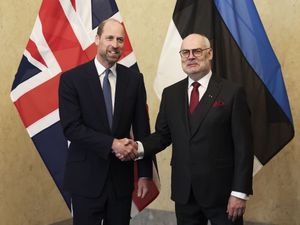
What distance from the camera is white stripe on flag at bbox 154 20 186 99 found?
2946mm

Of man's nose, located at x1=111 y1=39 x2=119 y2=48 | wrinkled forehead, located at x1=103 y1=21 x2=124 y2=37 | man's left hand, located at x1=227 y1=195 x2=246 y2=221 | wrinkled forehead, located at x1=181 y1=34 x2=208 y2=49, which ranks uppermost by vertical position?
wrinkled forehead, located at x1=103 y1=21 x2=124 y2=37

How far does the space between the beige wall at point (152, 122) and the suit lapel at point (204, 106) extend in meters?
1.42

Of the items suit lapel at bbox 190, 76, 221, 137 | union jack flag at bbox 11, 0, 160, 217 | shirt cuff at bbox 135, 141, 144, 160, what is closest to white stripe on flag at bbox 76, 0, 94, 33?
union jack flag at bbox 11, 0, 160, 217

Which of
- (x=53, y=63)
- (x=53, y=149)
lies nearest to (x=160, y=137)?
(x=53, y=149)

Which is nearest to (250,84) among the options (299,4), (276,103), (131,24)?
(276,103)

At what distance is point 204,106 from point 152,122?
190 cm

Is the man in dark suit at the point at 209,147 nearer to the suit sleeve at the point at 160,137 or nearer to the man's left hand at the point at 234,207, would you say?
the man's left hand at the point at 234,207

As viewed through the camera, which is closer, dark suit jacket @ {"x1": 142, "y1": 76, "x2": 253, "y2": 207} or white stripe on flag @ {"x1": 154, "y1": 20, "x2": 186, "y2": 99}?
dark suit jacket @ {"x1": 142, "y1": 76, "x2": 253, "y2": 207}

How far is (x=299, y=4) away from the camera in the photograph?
11.1 feet

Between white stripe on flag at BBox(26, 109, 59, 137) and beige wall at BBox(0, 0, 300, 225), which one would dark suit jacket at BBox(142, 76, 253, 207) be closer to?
white stripe on flag at BBox(26, 109, 59, 137)

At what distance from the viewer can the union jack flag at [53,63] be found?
2.89 m

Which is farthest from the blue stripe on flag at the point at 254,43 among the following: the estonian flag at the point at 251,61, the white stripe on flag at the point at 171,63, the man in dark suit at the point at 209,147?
the man in dark suit at the point at 209,147

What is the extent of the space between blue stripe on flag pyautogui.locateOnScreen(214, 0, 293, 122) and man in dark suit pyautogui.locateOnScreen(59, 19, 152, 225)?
833 mm

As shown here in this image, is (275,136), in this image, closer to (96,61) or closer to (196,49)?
(196,49)
